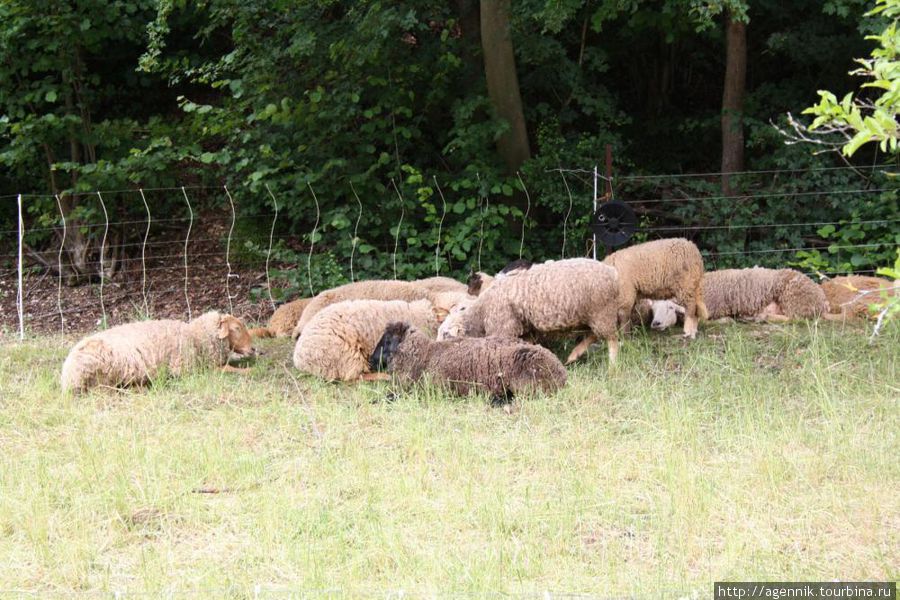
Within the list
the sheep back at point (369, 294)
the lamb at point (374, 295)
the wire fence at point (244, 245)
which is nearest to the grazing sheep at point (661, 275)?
the lamb at point (374, 295)

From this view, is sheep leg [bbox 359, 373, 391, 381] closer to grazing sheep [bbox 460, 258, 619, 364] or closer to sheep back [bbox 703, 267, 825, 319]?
grazing sheep [bbox 460, 258, 619, 364]

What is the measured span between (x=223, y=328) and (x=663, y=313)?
4.21 meters

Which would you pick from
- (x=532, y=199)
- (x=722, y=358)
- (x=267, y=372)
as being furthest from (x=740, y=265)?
(x=267, y=372)

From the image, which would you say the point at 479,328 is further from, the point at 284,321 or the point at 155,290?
the point at 155,290

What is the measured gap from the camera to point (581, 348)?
8367 millimetres

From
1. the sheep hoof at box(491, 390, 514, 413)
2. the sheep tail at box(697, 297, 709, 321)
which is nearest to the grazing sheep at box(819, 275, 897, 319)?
the sheep tail at box(697, 297, 709, 321)

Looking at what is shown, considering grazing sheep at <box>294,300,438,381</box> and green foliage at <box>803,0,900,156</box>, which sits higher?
green foliage at <box>803,0,900,156</box>

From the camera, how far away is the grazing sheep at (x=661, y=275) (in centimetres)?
889

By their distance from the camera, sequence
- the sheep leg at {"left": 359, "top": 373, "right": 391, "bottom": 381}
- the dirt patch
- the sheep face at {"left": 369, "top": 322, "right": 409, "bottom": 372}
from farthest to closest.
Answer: the dirt patch
the sheep leg at {"left": 359, "top": 373, "right": 391, "bottom": 381}
the sheep face at {"left": 369, "top": 322, "right": 409, "bottom": 372}

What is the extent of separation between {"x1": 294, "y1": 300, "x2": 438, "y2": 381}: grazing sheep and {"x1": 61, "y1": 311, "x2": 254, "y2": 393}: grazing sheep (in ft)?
2.92

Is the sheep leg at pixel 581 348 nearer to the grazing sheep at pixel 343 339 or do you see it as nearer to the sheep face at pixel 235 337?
the grazing sheep at pixel 343 339

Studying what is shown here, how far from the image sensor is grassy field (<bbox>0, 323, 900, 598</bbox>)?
446cm

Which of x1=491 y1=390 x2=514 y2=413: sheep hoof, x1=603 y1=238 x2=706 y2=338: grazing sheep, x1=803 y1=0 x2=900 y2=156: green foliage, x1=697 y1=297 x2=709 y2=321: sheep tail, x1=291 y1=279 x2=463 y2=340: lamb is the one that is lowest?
x1=491 y1=390 x2=514 y2=413: sheep hoof

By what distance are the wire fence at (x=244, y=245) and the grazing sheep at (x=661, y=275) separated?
2.48 metres
